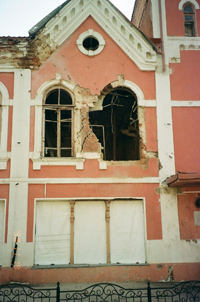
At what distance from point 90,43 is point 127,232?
21.8ft

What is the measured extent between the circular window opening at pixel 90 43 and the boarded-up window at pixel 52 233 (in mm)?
5585

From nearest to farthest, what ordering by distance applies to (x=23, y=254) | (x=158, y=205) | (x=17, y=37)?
(x=23, y=254)
(x=158, y=205)
(x=17, y=37)

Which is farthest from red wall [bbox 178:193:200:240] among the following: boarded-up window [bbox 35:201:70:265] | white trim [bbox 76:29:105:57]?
white trim [bbox 76:29:105:57]

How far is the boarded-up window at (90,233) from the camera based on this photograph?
956cm

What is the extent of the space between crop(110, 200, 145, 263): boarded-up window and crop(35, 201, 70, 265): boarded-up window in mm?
1407

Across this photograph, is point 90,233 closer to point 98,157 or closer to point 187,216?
point 98,157

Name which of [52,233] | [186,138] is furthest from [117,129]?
[52,233]

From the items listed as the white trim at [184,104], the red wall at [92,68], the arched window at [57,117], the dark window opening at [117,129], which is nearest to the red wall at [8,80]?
the red wall at [92,68]

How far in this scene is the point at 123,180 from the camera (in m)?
10.0

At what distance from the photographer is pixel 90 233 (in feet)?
31.9

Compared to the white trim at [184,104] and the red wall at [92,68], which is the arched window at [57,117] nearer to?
the red wall at [92,68]

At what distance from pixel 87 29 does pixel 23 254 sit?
7.68 metres

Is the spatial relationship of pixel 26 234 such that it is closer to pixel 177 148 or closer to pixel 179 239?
pixel 179 239

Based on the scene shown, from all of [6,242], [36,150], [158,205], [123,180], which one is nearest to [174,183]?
[158,205]
